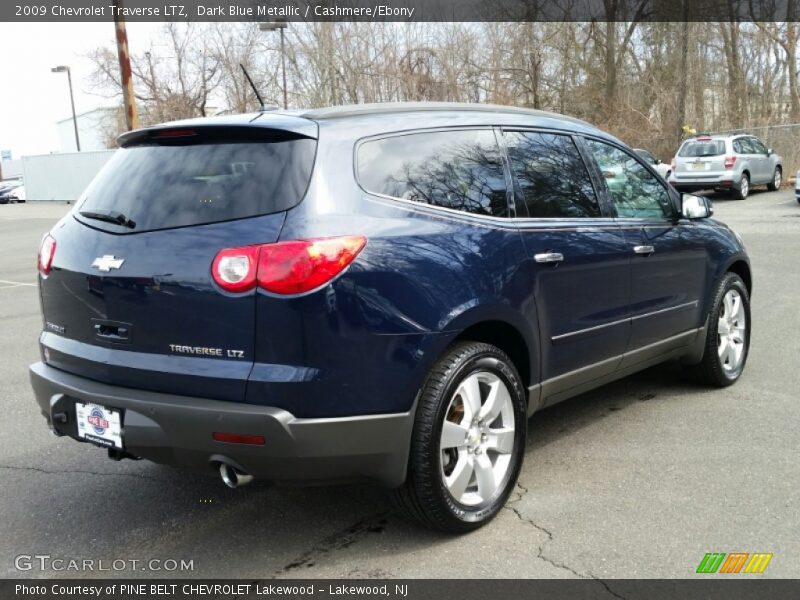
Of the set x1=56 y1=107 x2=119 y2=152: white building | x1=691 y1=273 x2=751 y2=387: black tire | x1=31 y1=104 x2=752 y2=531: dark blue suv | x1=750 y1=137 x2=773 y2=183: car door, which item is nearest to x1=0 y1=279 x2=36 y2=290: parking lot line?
x1=31 y1=104 x2=752 y2=531: dark blue suv

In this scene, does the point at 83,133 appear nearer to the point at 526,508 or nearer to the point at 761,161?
the point at 761,161

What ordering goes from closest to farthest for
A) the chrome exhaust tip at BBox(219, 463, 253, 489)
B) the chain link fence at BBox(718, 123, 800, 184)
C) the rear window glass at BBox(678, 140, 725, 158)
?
1. the chrome exhaust tip at BBox(219, 463, 253, 489)
2. the rear window glass at BBox(678, 140, 725, 158)
3. the chain link fence at BBox(718, 123, 800, 184)

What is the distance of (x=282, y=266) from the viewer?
9.49ft

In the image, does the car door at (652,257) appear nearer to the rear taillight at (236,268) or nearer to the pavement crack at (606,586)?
the pavement crack at (606,586)

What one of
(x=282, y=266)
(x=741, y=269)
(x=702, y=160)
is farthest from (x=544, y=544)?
(x=702, y=160)

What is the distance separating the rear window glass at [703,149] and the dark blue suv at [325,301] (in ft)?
66.9

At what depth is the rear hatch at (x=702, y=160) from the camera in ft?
73.8

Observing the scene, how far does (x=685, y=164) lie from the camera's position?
2277 centimetres

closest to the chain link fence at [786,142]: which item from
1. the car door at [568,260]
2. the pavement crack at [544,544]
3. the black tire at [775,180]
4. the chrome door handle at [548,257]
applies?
the black tire at [775,180]

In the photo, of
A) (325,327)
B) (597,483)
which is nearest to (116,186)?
(325,327)

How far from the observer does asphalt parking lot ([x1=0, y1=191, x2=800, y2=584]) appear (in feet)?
10.6

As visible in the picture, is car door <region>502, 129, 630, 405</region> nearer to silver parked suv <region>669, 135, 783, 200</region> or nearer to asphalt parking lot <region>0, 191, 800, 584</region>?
asphalt parking lot <region>0, 191, 800, 584</region>

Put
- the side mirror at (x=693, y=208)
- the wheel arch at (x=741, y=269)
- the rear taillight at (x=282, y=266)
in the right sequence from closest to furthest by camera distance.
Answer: the rear taillight at (x=282, y=266), the side mirror at (x=693, y=208), the wheel arch at (x=741, y=269)

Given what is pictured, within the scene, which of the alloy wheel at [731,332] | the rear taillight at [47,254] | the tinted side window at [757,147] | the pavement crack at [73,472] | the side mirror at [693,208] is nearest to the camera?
the rear taillight at [47,254]
